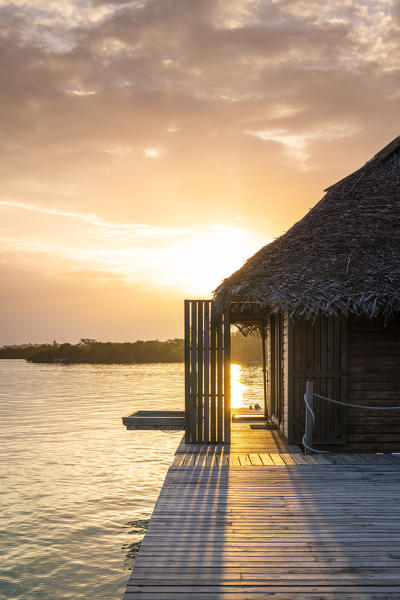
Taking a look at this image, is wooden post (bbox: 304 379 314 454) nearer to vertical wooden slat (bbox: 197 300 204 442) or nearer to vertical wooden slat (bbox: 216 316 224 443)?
vertical wooden slat (bbox: 216 316 224 443)

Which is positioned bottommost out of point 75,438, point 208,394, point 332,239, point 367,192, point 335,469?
point 75,438

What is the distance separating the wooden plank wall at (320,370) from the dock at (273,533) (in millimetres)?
1690

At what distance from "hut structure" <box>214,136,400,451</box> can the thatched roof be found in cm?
2

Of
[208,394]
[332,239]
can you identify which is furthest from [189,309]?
[332,239]

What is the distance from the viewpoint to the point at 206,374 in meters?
10.2

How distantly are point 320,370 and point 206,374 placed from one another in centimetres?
222

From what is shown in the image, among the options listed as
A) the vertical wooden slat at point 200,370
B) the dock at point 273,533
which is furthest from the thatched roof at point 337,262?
the dock at point 273,533

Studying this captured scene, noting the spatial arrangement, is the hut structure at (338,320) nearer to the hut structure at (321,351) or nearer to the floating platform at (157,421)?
the hut structure at (321,351)

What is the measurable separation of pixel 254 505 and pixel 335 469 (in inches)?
95.7

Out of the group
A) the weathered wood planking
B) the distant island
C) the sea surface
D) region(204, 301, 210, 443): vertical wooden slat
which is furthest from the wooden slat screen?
the distant island

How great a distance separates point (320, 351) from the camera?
408 inches

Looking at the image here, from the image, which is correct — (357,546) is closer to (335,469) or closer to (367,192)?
(335,469)

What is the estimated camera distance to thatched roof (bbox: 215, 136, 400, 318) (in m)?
9.48

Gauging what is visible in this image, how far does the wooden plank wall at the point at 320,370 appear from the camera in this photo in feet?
33.7
